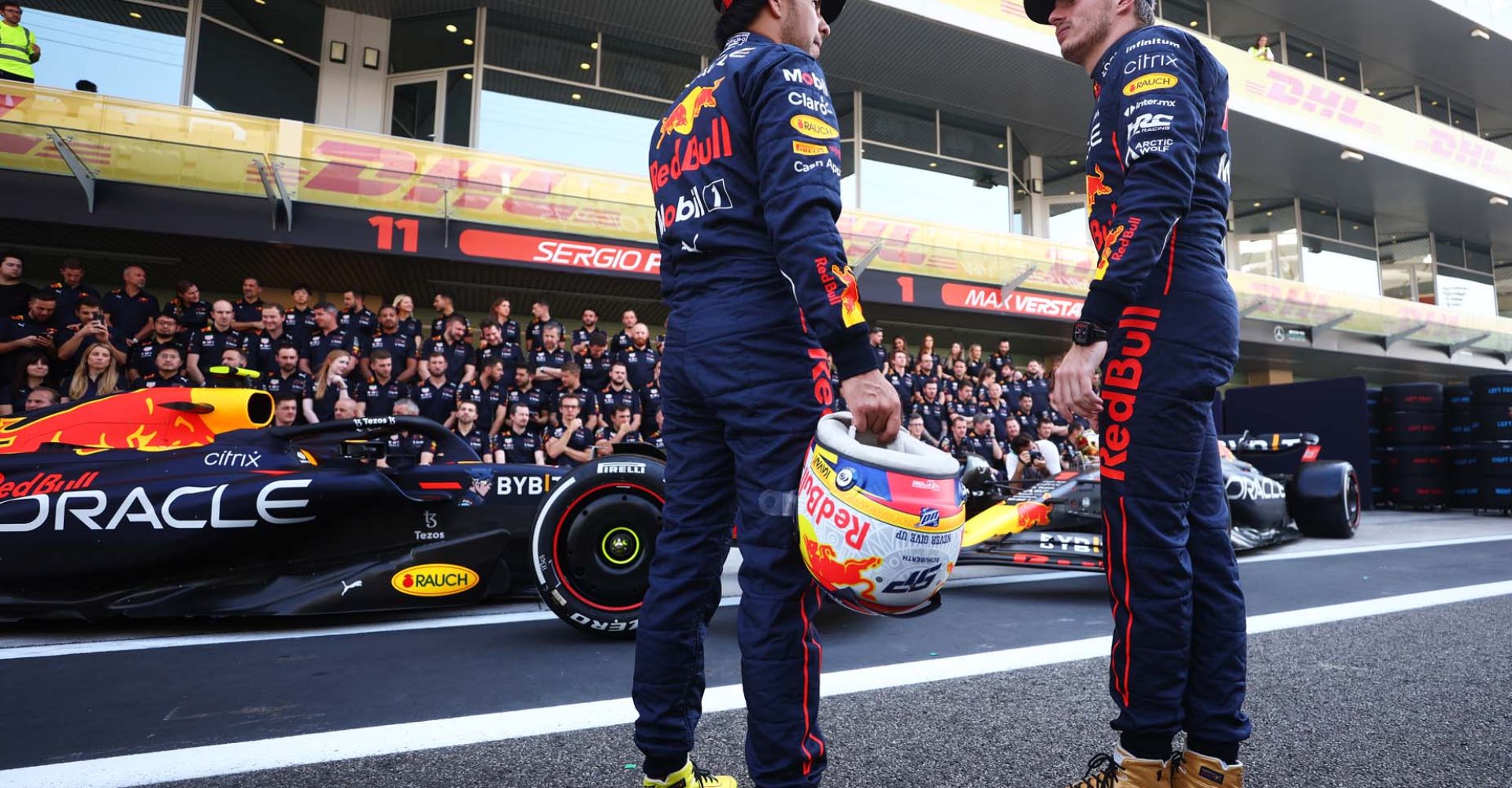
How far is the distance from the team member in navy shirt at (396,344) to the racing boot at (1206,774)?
25.1 ft

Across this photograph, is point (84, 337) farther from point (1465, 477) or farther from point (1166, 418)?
point (1465, 477)

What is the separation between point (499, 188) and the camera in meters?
9.63

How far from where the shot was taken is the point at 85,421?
139 inches

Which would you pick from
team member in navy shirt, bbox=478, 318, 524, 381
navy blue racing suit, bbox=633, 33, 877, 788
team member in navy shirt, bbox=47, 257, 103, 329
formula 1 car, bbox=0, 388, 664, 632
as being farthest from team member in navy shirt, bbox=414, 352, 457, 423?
navy blue racing suit, bbox=633, 33, 877, 788

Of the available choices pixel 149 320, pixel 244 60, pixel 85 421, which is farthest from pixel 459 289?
pixel 85 421

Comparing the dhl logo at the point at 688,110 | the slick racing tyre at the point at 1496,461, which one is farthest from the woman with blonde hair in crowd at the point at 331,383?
the slick racing tyre at the point at 1496,461

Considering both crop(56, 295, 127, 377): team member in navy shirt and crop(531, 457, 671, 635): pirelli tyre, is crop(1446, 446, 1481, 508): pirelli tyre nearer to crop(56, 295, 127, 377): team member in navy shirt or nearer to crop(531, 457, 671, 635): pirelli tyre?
crop(531, 457, 671, 635): pirelli tyre

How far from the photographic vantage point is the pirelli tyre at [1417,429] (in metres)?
10.5

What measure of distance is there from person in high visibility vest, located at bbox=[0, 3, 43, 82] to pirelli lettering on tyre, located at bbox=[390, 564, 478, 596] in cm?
930

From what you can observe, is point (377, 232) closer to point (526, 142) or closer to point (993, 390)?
point (526, 142)

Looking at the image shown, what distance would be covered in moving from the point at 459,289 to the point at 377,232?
5.71 ft

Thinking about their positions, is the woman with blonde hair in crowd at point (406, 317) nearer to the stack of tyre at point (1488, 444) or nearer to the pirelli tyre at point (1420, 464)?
the pirelli tyre at point (1420, 464)

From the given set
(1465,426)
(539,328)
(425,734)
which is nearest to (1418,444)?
(1465,426)

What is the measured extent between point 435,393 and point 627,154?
639cm
